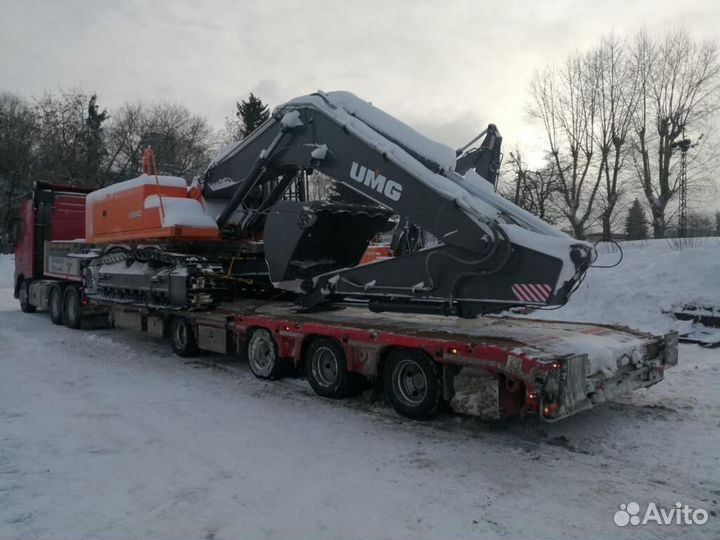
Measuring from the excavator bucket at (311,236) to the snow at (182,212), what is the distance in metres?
1.77

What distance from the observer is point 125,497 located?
14.4 feet

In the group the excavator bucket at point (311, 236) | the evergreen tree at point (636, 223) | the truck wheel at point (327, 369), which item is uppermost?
the evergreen tree at point (636, 223)

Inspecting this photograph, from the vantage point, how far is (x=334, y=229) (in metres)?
8.48

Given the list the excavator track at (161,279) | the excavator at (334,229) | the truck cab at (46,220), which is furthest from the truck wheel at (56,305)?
the excavator track at (161,279)

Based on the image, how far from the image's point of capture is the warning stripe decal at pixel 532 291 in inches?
229

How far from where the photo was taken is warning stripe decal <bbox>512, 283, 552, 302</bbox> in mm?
5812

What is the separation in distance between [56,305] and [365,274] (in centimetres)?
1048

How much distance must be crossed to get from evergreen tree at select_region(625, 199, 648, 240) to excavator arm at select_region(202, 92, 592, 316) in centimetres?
3223

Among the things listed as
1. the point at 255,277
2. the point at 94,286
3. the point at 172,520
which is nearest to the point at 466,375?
the point at 172,520

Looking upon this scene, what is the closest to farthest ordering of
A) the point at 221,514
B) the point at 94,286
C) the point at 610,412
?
the point at 221,514 < the point at 610,412 < the point at 94,286

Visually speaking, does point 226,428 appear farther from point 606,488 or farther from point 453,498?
point 606,488

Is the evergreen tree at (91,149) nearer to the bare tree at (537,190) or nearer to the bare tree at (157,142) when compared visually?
the bare tree at (157,142)

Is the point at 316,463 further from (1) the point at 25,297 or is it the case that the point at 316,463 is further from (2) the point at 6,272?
(2) the point at 6,272

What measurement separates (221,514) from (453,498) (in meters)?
1.68
